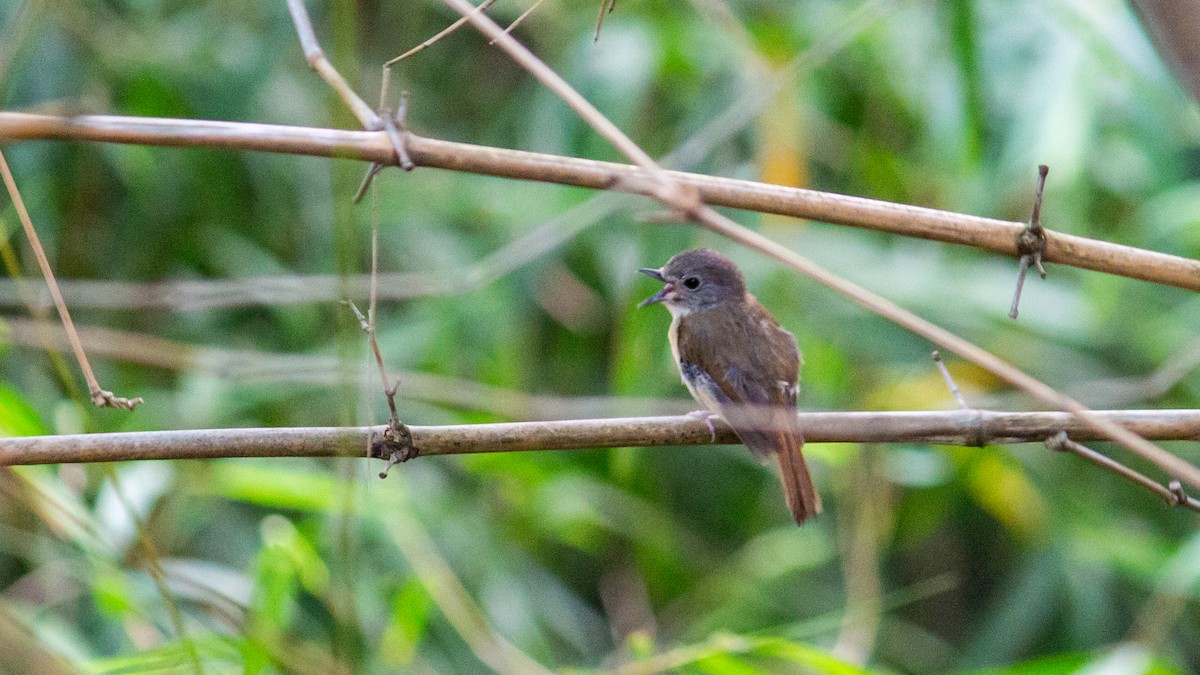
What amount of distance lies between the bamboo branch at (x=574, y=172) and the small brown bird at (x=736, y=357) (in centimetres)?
103

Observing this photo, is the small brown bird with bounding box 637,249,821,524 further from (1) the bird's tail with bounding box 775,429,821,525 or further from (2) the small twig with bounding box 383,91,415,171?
(2) the small twig with bounding box 383,91,415,171

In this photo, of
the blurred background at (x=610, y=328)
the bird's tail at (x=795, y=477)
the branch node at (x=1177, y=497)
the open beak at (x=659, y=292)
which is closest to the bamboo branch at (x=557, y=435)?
the branch node at (x=1177, y=497)

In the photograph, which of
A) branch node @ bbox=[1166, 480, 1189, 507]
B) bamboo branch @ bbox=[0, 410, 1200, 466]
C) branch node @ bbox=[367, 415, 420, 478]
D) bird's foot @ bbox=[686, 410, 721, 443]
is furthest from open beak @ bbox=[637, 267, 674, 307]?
branch node @ bbox=[1166, 480, 1189, 507]

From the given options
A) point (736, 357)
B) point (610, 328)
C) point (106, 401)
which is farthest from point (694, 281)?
point (106, 401)

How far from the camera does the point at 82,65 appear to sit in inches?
191

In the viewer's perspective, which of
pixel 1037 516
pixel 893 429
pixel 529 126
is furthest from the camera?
pixel 1037 516

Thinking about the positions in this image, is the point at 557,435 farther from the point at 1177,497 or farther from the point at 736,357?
the point at 736,357

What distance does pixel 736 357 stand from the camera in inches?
149

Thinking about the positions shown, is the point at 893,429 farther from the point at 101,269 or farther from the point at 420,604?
the point at 101,269

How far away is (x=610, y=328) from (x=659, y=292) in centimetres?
202

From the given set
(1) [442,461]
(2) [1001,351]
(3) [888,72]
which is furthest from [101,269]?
(2) [1001,351]

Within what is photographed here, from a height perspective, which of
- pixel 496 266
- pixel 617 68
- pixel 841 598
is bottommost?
pixel 496 266

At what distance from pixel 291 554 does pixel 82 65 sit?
292cm

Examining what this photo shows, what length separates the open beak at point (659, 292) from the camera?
12.8ft
